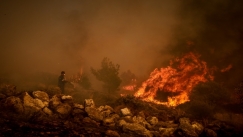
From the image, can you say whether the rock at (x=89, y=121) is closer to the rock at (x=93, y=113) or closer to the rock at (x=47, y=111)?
the rock at (x=93, y=113)

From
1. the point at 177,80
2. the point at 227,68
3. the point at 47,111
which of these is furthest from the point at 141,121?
the point at 227,68

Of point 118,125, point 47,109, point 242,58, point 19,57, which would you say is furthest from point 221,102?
point 19,57

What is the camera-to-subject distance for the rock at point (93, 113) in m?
11.6

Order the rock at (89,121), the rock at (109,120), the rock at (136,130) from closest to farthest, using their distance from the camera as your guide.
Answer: the rock at (136,130) < the rock at (89,121) < the rock at (109,120)

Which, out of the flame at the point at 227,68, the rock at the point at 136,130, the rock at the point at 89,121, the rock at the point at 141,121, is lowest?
the rock at the point at 136,130

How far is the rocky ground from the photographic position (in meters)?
8.80

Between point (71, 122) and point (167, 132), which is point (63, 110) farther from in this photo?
point (167, 132)

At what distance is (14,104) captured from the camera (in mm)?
10117

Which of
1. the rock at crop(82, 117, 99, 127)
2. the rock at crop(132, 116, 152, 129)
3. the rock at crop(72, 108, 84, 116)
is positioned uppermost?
the rock at crop(72, 108, 84, 116)

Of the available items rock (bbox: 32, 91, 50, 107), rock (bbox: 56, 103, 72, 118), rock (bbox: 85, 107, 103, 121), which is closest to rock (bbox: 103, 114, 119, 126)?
rock (bbox: 85, 107, 103, 121)

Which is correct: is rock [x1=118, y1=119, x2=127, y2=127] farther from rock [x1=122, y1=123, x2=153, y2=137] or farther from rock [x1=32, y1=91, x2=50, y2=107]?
rock [x1=32, y1=91, x2=50, y2=107]

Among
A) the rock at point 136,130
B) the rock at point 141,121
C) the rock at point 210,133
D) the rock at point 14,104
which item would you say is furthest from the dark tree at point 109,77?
the rock at point 14,104

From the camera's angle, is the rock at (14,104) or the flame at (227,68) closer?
the rock at (14,104)

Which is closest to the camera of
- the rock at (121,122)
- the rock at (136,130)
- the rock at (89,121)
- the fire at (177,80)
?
the rock at (136,130)
